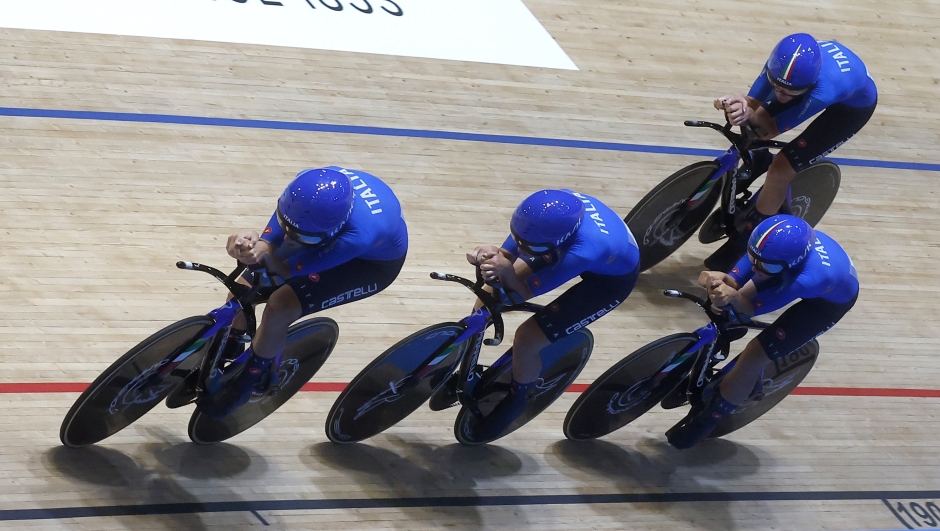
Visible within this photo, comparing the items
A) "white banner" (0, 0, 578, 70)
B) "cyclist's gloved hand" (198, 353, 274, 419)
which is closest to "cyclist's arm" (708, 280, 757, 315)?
"cyclist's gloved hand" (198, 353, 274, 419)

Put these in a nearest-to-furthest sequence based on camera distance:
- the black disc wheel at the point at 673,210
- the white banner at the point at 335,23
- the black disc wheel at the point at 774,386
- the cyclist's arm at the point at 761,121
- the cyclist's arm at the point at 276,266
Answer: the cyclist's arm at the point at 276,266 → the black disc wheel at the point at 774,386 → the cyclist's arm at the point at 761,121 → the black disc wheel at the point at 673,210 → the white banner at the point at 335,23

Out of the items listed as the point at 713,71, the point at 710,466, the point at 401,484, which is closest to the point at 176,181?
the point at 401,484

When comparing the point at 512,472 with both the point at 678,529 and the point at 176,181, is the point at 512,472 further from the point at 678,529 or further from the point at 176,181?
the point at 176,181

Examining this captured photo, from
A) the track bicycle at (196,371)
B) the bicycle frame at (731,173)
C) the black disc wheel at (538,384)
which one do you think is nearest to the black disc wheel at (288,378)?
the track bicycle at (196,371)

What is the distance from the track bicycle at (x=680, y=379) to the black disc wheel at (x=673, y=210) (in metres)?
0.99

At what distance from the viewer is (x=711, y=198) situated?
208 inches

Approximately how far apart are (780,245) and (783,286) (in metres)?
0.18

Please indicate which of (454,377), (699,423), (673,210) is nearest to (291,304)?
(454,377)

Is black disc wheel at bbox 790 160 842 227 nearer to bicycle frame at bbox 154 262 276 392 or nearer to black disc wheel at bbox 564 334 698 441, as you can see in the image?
black disc wheel at bbox 564 334 698 441

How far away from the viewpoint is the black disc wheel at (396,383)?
3932 millimetres

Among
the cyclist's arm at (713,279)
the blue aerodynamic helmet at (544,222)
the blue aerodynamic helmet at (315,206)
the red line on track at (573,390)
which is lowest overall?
the red line on track at (573,390)

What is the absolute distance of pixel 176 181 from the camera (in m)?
5.21

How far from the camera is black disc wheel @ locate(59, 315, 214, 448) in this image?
353cm

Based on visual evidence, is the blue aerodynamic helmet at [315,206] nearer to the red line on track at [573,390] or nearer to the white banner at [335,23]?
the red line on track at [573,390]
